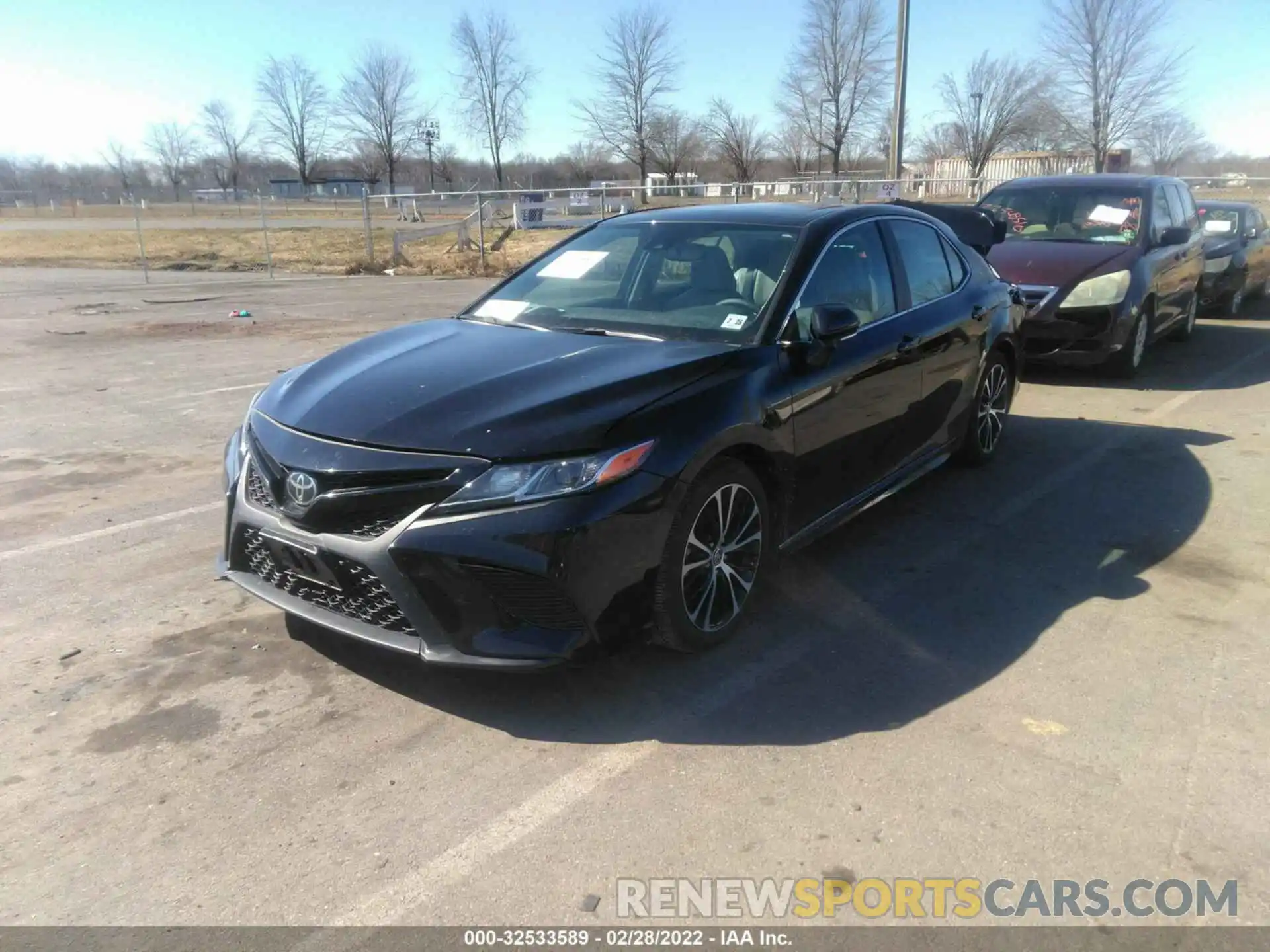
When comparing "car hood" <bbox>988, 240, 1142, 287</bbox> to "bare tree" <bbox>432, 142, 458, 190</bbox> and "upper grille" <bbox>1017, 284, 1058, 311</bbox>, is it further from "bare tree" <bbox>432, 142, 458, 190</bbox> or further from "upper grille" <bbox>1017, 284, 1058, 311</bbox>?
"bare tree" <bbox>432, 142, 458, 190</bbox>

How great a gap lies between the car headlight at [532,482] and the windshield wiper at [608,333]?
104 centimetres

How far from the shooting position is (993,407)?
6.32 m

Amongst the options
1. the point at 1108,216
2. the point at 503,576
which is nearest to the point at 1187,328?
the point at 1108,216

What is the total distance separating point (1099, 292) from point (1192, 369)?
2.21 meters

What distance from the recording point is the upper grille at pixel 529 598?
9.93 feet

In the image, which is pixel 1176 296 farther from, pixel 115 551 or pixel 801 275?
pixel 115 551

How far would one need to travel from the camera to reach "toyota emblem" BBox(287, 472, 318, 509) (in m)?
3.20

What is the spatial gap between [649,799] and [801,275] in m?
2.40

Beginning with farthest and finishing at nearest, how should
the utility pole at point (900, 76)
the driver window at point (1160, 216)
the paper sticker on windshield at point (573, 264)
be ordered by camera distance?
the utility pole at point (900, 76) < the driver window at point (1160, 216) < the paper sticker on windshield at point (573, 264)

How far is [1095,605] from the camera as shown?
4.25 meters

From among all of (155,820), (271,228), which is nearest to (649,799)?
(155,820)

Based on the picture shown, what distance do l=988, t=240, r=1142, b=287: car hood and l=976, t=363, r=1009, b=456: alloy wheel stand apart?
8.47 feet

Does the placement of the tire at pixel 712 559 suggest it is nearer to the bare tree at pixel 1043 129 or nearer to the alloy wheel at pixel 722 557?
the alloy wheel at pixel 722 557

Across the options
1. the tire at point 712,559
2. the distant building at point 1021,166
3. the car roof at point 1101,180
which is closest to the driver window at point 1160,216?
the car roof at point 1101,180
